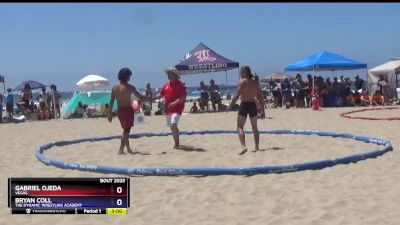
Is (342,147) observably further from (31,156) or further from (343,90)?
(343,90)

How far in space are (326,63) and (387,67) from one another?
450 centimetres

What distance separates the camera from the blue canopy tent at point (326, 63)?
21.4 metres

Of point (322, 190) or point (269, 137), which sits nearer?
point (322, 190)

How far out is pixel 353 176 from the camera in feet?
20.5

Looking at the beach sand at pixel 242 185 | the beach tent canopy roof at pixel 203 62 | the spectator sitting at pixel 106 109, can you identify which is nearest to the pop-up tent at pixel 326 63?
the beach tent canopy roof at pixel 203 62

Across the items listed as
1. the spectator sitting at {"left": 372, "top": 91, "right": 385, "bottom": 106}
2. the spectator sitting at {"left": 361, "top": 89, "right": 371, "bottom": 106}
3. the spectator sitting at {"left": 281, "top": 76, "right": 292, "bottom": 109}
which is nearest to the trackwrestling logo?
the spectator sitting at {"left": 281, "top": 76, "right": 292, "bottom": 109}

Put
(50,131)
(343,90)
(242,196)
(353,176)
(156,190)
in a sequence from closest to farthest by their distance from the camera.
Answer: (242,196), (156,190), (353,176), (50,131), (343,90)

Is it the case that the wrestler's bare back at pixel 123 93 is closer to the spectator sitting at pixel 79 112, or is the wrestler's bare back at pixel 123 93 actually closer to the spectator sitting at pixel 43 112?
the spectator sitting at pixel 43 112

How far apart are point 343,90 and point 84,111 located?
11158 mm

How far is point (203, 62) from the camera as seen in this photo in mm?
21828

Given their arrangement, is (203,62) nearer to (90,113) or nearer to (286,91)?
(286,91)

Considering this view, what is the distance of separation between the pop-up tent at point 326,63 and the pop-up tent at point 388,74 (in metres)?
2.40

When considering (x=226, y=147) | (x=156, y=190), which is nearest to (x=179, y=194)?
(x=156, y=190)
